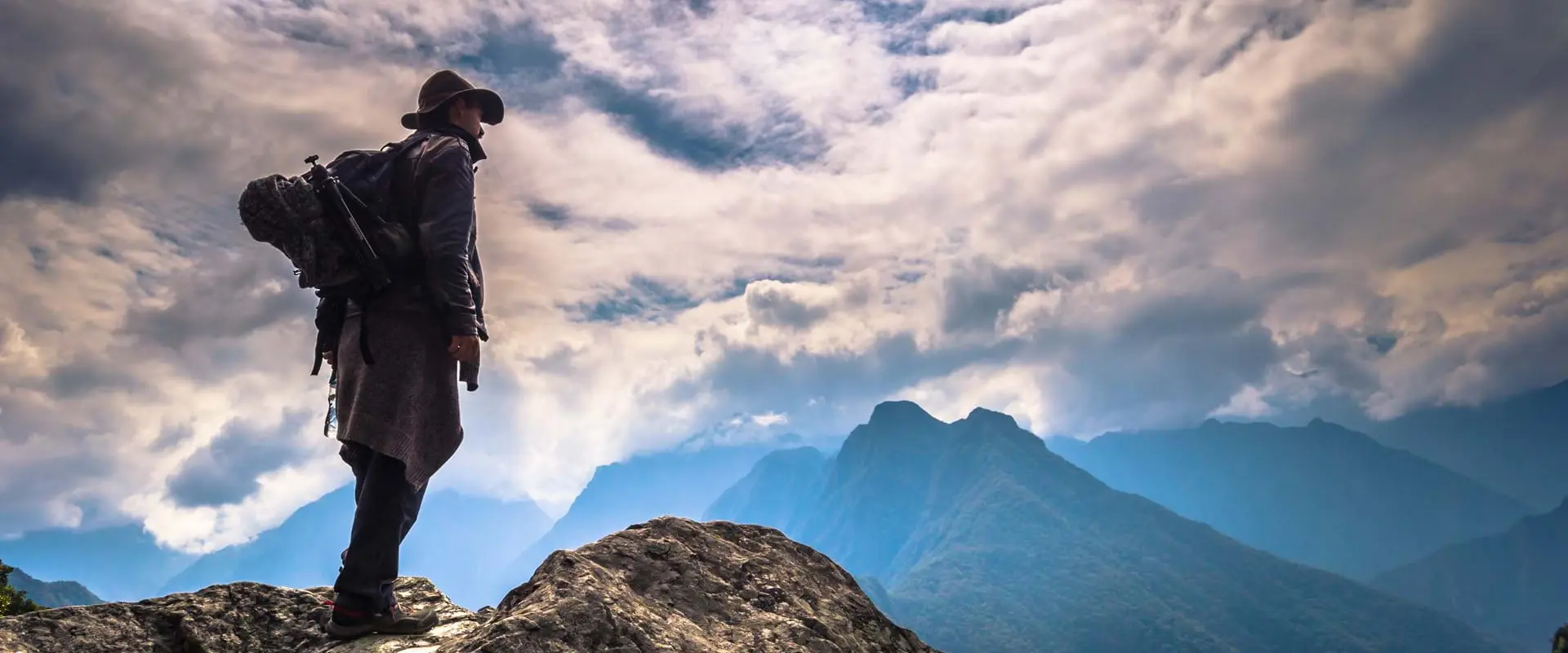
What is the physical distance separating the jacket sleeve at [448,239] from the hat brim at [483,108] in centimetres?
98

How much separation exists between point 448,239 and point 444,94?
1848 millimetres

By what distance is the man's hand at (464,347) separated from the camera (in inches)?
244

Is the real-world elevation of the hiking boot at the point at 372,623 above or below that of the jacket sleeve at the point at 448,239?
below

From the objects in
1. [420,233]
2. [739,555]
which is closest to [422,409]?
[420,233]

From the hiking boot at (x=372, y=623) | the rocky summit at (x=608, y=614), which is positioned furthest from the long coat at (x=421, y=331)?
the rocky summit at (x=608, y=614)

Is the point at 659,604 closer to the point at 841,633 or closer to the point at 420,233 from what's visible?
the point at 841,633

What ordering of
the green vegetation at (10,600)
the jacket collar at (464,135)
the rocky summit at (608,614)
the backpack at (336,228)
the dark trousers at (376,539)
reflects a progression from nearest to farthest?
1. the rocky summit at (608,614)
2. the backpack at (336,228)
3. the dark trousers at (376,539)
4. the jacket collar at (464,135)
5. the green vegetation at (10,600)

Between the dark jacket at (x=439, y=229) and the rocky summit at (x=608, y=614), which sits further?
the dark jacket at (x=439, y=229)

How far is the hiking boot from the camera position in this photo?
239 inches

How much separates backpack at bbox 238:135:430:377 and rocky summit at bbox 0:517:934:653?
8.13 ft

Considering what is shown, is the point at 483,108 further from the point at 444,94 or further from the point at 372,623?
the point at 372,623

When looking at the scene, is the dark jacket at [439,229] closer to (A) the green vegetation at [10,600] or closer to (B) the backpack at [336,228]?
(B) the backpack at [336,228]

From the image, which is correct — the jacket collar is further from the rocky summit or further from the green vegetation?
the green vegetation

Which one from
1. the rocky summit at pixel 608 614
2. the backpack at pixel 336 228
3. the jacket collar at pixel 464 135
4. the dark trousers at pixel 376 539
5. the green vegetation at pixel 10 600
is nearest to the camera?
the rocky summit at pixel 608 614
